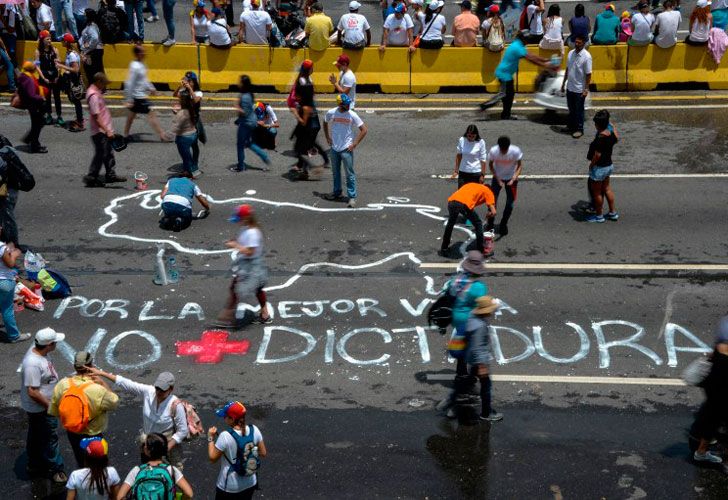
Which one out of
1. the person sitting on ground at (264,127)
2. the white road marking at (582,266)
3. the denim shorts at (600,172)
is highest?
the person sitting on ground at (264,127)

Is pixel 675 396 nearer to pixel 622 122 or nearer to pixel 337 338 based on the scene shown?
pixel 337 338

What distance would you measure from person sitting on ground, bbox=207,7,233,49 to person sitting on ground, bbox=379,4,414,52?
136 inches

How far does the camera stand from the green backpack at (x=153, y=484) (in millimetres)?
7215

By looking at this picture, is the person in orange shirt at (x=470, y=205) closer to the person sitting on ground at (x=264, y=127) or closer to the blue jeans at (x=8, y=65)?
the person sitting on ground at (x=264, y=127)

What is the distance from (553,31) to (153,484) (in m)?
15.7

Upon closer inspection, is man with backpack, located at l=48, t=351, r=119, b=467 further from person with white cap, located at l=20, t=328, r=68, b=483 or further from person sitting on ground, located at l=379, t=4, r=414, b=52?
person sitting on ground, located at l=379, t=4, r=414, b=52

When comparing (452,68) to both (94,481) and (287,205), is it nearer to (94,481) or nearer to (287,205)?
(287,205)

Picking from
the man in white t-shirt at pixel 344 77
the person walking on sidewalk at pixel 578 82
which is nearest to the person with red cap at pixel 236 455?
the man in white t-shirt at pixel 344 77

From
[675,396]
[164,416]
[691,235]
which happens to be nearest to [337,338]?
[164,416]

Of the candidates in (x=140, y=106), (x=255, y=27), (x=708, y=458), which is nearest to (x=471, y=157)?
(x=708, y=458)

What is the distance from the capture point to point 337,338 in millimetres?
11516

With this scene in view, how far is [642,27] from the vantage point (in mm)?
20547

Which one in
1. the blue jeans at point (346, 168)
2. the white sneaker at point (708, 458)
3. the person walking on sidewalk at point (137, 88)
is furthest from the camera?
the person walking on sidewalk at point (137, 88)

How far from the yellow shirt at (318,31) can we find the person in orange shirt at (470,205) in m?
8.36
